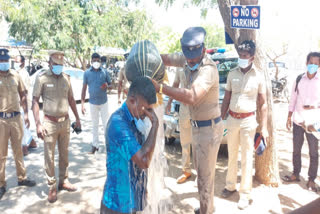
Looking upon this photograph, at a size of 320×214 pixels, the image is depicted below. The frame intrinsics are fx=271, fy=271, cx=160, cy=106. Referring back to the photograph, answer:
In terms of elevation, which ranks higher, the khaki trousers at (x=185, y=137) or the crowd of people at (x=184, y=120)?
the crowd of people at (x=184, y=120)

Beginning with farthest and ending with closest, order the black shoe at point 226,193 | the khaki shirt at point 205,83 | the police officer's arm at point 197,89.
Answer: the black shoe at point 226,193 < the khaki shirt at point 205,83 < the police officer's arm at point 197,89

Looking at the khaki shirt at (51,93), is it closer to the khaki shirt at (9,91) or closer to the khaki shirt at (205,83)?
the khaki shirt at (9,91)

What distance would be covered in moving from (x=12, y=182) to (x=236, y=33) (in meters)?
4.16

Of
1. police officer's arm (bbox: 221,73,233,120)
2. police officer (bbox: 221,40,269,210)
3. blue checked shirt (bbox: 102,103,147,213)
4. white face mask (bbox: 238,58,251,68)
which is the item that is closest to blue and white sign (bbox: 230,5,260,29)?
police officer (bbox: 221,40,269,210)

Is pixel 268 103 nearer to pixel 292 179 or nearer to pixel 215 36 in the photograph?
pixel 292 179

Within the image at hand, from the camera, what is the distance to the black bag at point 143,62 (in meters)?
2.07

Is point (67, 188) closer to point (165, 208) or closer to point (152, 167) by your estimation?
point (165, 208)

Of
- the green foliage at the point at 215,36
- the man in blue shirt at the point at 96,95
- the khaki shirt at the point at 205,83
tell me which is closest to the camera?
the khaki shirt at the point at 205,83

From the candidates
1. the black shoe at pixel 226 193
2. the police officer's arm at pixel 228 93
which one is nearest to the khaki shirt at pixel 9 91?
the police officer's arm at pixel 228 93

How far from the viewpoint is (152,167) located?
2846 millimetres

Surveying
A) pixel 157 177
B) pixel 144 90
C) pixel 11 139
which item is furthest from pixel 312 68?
pixel 11 139

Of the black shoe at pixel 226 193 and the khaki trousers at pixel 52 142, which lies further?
the black shoe at pixel 226 193

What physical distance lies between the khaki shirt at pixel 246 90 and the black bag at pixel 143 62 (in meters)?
1.69

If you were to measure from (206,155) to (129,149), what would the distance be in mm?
1495
